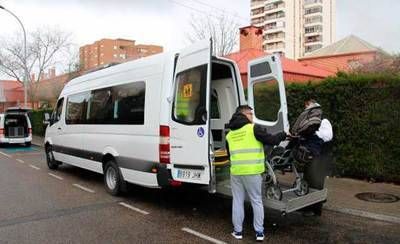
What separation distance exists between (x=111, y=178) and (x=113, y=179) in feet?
0.34

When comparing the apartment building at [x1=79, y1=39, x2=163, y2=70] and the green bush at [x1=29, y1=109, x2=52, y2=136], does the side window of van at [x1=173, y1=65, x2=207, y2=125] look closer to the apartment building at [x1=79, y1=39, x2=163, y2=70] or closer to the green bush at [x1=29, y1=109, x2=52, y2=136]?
the green bush at [x1=29, y1=109, x2=52, y2=136]

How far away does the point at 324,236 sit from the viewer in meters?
5.73

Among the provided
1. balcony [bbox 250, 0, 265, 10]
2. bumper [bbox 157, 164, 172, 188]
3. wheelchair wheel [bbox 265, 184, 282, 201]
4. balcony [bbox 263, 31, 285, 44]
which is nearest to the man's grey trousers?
wheelchair wheel [bbox 265, 184, 282, 201]

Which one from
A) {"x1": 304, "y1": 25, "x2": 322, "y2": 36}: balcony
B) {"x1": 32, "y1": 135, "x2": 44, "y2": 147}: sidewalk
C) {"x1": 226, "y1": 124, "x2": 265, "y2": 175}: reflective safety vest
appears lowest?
{"x1": 32, "y1": 135, "x2": 44, "y2": 147}: sidewalk

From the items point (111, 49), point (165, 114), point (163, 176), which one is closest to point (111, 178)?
point (163, 176)

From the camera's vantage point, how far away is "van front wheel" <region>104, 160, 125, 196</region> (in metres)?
8.10

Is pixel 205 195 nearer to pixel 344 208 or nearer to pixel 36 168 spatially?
pixel 344 208

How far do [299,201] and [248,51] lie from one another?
20344 millimetres

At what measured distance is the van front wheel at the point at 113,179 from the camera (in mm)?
8102

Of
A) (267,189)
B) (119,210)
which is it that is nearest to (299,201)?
(267,189)

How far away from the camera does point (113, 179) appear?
8461 mm

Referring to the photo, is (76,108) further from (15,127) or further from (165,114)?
(15,127)

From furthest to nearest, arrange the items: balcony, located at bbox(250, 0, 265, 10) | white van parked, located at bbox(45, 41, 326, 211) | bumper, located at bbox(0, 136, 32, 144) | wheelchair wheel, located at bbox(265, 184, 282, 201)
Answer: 1. balcony, located at bbox(250, 0, 265, 10)
2. bumper, located at bbox(0, 136, 32, 144)
3. white van parked, located at bbox(45, 41, 326, 211)
4. wheelchair wheel, located at bbox(265, 184, 282, 201)

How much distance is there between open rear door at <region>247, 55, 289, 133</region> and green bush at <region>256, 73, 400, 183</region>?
26.7 inches
